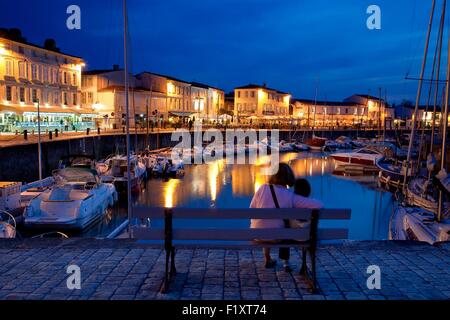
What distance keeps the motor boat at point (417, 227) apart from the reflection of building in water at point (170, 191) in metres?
14.4

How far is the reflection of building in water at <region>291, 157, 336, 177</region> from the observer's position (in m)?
46.6

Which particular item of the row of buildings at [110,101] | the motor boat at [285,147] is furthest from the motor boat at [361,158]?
the motor boat at [285,147]

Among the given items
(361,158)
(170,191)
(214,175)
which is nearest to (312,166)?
(361,158)

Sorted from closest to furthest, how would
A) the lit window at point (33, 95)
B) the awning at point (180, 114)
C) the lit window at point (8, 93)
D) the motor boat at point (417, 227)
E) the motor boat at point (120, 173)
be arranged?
the motor boat at point (417, 227) < the motor boat at point (120, 173) < the lit window at point (8, 93) < the lit window at point (33, 95) < the awning at point (180, 114)

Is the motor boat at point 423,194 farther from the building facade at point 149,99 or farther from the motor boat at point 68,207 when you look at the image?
the building facade at point 149,99

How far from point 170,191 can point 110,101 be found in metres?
36.9

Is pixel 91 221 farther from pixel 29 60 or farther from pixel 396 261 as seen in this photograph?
pixel 29 60

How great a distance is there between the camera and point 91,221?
789 inches

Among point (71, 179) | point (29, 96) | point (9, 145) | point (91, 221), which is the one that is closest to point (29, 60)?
point (29, 96)

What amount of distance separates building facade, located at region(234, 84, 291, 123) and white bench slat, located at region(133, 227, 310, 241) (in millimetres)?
92819

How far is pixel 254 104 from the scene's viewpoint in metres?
102

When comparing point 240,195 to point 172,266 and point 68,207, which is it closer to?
point 68,207

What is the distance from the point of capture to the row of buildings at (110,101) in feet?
156
